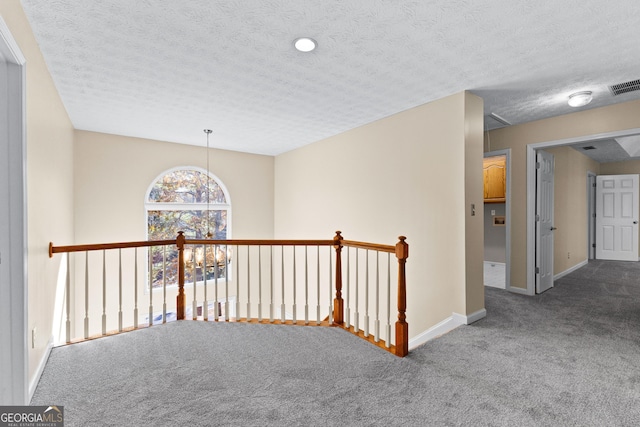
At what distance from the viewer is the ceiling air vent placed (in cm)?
283

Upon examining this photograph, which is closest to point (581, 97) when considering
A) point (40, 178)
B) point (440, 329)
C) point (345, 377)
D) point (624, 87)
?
point (624, 87)

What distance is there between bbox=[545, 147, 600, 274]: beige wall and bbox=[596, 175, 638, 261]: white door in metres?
1.07

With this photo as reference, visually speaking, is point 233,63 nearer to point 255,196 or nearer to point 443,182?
point 443,182

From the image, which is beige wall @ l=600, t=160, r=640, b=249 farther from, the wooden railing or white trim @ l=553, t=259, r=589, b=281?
the wooden railing

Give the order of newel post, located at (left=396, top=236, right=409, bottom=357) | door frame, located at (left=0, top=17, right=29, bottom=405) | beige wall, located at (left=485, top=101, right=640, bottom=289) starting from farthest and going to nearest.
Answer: beige wall, located at (left=485, top=101, right=640, bottom=289), newel post, located at (left=396, top=236, right=409, bottom=357), door frame, located at (left=0, top=17, right=29, bottom=405)

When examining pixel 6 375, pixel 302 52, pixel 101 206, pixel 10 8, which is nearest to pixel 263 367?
pixel 6 375

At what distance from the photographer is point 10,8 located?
63.3 inches

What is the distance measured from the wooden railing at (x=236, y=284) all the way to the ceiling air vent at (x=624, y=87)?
2629 mm

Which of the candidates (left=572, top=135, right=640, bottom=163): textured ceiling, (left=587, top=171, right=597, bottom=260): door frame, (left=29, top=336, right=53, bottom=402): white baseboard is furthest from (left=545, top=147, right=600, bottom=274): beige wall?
(left=29, top=336, right=53, bottom=402): white baseboard

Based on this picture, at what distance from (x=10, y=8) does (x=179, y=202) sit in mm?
3909

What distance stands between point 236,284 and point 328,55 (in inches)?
129

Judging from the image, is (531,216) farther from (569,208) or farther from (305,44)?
(305,44)

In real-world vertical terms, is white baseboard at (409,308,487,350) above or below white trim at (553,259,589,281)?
below

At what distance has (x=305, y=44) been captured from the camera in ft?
7.08
